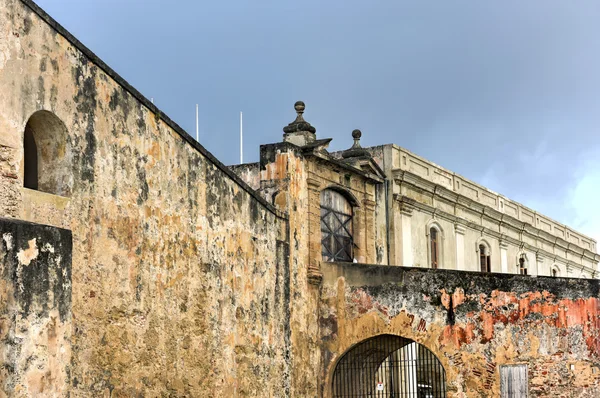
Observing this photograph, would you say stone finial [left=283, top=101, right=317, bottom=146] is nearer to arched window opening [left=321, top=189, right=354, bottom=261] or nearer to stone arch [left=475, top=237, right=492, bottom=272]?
arched window opening [left=321, top=189, right=354, bottom=261]

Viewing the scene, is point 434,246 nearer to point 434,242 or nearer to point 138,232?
point 434,242

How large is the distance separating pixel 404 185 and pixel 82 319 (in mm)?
13002

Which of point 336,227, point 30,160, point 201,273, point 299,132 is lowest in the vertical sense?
point 201,273

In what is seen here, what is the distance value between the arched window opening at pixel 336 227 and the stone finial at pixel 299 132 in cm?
106

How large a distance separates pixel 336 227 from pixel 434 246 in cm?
632

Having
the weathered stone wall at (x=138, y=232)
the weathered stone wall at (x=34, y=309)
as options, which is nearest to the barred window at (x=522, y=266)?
the weathered stone wall at (x=138, y=232)

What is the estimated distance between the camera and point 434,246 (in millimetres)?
24797

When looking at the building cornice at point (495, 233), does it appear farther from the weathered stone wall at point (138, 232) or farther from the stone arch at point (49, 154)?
the stone arch at point (49, 154)

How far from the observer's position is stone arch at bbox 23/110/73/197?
435 inches

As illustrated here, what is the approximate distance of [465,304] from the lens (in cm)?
1723

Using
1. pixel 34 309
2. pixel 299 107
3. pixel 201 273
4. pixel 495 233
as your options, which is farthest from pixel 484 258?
pixel 34 309

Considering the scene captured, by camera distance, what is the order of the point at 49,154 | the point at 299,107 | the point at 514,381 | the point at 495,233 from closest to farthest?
the point at 49,154, the point at 514,381, the point at 299,107, the point at 495,233

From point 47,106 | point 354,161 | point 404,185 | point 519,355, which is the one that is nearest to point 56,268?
point 47,106

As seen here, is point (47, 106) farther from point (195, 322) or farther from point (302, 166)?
point (302, 166)
